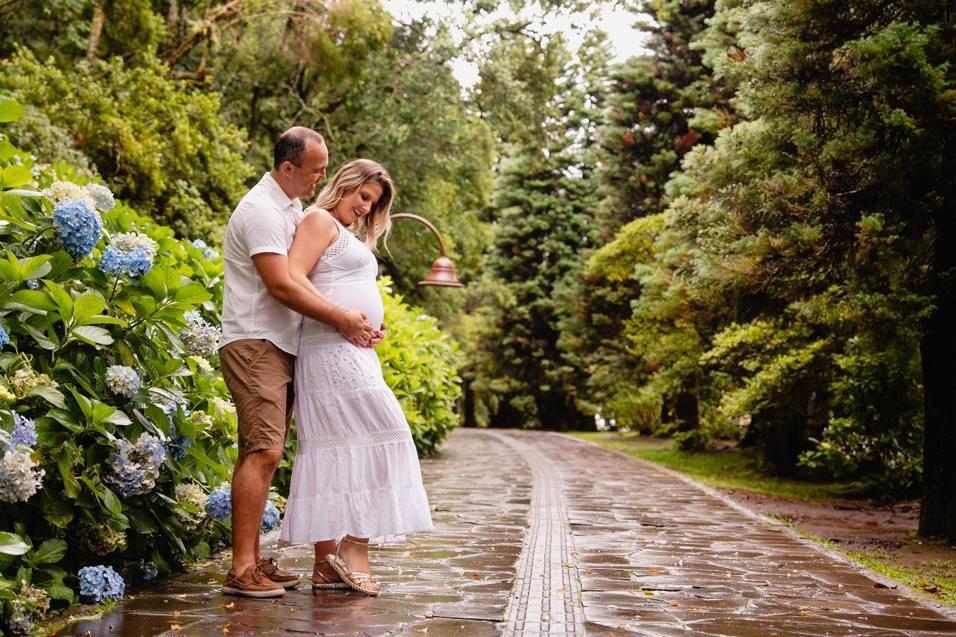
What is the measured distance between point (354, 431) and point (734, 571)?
2.79m

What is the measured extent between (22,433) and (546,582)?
2962 millimetres

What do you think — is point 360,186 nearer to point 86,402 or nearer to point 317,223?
point 317,223

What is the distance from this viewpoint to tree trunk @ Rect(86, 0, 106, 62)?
54.1 ft

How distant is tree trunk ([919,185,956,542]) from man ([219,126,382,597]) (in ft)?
18.8

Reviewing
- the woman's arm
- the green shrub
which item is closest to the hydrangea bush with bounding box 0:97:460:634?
the woman's arm

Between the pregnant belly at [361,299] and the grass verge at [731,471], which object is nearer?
the pregnant belly at [361,299]

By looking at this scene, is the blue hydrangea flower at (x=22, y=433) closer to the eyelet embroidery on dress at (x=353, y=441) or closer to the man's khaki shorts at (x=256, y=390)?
the man's khaki shorts at (x=256, y=390)

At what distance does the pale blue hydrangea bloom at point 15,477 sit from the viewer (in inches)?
131

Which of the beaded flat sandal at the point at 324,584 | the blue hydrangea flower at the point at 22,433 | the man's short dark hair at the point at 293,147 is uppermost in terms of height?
the man's short dark hair at the point at 293,147

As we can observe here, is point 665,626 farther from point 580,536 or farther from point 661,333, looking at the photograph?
point 661,333

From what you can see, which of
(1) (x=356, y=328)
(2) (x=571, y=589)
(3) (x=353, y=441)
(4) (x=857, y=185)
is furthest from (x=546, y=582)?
(4) (x=857, y=185)

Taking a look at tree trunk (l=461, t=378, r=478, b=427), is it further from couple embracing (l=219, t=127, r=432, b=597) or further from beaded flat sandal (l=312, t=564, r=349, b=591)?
couple embracing (l=219, t=127, r=432, b=597)

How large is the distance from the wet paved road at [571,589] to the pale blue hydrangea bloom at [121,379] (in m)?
0.98

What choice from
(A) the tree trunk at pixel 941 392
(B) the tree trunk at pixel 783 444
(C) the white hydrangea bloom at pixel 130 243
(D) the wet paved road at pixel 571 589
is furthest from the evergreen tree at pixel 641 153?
(C) the white hydrangea bloom at pixel 130 243
